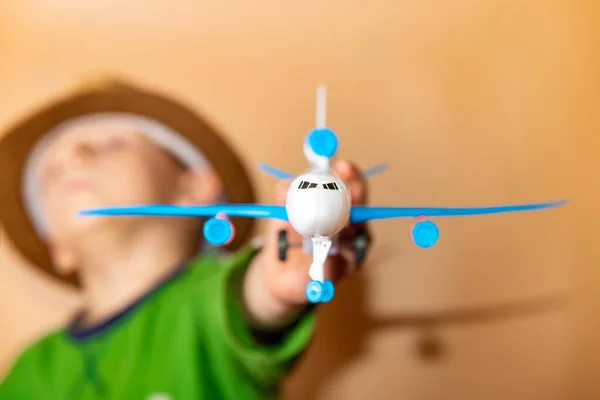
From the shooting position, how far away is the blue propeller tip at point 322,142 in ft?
1.28

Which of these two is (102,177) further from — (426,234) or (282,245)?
(426,234)

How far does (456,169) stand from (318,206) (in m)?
0.50

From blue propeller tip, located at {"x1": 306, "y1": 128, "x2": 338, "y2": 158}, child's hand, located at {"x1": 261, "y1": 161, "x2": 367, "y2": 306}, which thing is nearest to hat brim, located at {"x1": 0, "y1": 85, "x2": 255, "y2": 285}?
child's hand, located at {"x1": 261, "y1": 161, "x2": 367, "y2": 306}

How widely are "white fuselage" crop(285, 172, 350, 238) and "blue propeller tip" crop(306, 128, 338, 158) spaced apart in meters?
0.05

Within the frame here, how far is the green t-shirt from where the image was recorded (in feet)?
1.75

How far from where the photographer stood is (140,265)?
68cm

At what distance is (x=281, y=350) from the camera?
52cm

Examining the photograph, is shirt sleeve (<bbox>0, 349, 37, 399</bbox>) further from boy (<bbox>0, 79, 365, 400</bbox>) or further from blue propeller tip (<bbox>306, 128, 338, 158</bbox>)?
blue propeller tip (<bbox>306, 128, 338, 158</bbox>)

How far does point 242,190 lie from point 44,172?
26 centimetres

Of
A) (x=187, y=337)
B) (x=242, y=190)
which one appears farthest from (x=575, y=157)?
(x=187, y=337)

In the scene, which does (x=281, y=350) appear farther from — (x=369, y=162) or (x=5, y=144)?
(x=5, y=144)

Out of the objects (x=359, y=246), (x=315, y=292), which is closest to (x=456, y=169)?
(x=359, y=246)

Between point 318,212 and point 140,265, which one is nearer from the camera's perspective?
point 318,212

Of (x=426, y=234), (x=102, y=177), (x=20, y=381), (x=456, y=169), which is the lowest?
(x=20, y=381)
